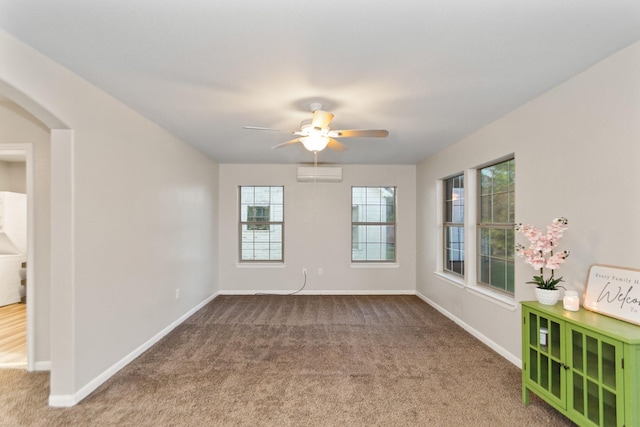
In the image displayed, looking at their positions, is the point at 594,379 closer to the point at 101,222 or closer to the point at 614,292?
the point at 614,292

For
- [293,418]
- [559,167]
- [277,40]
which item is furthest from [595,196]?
[293,418]

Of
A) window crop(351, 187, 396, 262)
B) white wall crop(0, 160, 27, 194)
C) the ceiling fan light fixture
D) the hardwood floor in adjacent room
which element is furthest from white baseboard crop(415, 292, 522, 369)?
white wall crop(0, 160, 27, 194)

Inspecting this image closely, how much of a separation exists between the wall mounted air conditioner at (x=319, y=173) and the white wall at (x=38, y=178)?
3.42m

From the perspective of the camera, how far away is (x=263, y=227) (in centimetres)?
566

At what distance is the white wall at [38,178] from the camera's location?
256 centimetres

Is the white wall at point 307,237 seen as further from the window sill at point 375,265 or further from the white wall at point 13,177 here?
the white wall at point 13,177

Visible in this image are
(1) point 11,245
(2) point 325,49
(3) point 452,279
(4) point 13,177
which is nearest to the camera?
(2) point 325,49

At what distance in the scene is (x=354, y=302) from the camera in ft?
16.3

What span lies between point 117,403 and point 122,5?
8.44 ft

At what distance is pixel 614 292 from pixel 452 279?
234 cm

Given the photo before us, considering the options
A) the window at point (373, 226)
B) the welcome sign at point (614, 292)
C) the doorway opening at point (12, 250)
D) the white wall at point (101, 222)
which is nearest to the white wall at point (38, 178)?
the white wall at point (101, 222)

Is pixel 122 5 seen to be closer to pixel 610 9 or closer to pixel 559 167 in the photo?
pixel 610 9

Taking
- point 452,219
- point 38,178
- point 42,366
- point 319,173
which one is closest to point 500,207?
point 452,219

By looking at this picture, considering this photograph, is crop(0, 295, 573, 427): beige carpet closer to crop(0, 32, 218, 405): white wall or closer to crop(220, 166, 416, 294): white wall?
crop(0, 32, 218, 405): white wall
